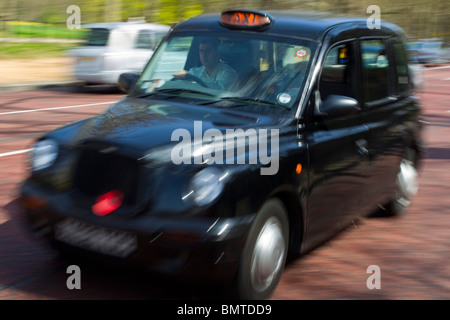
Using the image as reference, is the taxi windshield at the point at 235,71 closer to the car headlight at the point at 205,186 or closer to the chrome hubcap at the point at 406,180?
the car headlight at the point at 205,186

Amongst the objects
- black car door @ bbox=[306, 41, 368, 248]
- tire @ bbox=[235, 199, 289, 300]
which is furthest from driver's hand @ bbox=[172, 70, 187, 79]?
tire @ bbox=[235, 199, 289, 300]

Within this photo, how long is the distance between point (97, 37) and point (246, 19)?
12.6 m

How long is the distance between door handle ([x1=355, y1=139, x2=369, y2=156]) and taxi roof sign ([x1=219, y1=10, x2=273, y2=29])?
1114mm

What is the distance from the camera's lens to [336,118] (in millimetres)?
4543

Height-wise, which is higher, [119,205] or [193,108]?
[193,108]

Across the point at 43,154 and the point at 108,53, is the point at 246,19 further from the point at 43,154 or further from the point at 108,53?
the point at 108,53

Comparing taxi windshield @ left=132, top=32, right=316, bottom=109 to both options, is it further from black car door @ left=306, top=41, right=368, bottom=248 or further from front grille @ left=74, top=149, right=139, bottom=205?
front grille @ left=74, top=149, right=139, bottom=205

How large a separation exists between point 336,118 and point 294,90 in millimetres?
405

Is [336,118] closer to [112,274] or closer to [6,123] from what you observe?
[112,274]

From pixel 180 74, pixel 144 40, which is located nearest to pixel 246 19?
pixel 180 74

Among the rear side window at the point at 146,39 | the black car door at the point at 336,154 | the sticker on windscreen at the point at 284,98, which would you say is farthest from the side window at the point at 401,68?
the rear side window at the point at 146,39

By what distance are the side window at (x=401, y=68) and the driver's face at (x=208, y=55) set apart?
177 cm

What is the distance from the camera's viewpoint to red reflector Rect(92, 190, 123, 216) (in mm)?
3561

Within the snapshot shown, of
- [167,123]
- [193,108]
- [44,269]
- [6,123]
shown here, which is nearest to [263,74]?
[193,108]
